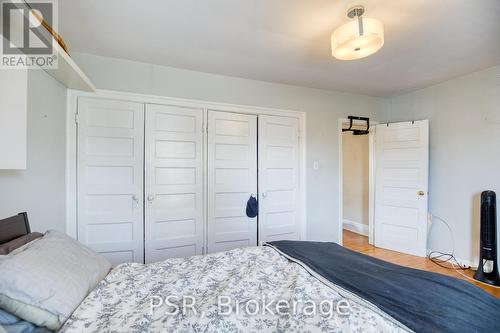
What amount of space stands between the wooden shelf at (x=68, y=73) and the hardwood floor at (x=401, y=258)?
3.99 m

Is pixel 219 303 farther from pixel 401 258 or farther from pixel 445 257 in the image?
pixel 445 257

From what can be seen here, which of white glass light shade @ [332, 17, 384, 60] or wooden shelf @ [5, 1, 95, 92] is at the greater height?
white glass light shade @ [332, 17, 384, 60]

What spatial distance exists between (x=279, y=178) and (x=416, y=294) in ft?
7.15

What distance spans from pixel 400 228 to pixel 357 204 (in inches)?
46.8

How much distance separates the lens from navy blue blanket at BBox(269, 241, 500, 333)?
2.99ft

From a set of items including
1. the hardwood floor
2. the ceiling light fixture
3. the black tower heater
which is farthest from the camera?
the hardwood floor

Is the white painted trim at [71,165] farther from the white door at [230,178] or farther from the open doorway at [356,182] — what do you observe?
the open doorway at [356,182]

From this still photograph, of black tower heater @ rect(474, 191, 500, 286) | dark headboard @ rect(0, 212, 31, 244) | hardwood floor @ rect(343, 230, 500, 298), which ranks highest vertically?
dark headboard @ rect(0, 212, 31, 244)

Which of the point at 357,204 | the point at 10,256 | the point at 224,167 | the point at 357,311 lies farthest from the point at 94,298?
the point at 357,204

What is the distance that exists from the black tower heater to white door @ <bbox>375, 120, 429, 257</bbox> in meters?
0.68

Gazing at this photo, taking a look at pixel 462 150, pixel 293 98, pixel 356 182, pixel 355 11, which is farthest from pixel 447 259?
pixel 355 11

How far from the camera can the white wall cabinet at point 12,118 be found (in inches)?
45.4

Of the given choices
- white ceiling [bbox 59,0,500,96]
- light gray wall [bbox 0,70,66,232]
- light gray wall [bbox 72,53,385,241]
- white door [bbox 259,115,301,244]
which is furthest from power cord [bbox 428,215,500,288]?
light gray wall [bbox 0,70,66,232]

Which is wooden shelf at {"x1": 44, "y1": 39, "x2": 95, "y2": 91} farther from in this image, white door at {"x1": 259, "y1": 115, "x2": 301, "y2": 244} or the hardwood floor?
the hardwood floor
